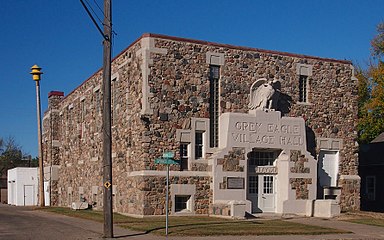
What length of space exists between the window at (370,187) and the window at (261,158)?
12272 millimetres

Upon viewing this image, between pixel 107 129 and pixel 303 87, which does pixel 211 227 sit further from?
pixel 303 87

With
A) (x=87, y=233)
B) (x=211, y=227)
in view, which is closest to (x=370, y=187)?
(x=211, y=227)

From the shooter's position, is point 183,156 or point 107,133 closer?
point 107,133

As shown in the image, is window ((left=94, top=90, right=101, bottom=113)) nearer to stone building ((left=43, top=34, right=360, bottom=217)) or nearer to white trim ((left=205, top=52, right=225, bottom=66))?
stone building ((left=43, top=34, right=360, bottom=217))

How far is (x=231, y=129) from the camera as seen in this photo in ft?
85.0

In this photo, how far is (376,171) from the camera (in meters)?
36.8

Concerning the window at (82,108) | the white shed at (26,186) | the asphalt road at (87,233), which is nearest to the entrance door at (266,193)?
the asphalt road at (87,233)

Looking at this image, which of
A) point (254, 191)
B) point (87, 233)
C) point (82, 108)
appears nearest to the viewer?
point (87, 233)

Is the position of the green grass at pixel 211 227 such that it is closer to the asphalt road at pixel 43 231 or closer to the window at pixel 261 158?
the asphalt road at pixel 43 231

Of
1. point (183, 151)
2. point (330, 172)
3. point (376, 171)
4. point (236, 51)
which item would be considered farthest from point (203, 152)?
point (376, 171)

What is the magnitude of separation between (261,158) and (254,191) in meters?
1.66

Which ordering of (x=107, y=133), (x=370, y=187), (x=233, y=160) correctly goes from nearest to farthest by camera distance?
(x=107, y=133), (x=233, y=160), (x=370, y=187)

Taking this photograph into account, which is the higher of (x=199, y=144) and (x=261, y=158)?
(x=199, y=144)

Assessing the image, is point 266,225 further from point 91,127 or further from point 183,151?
point 91,127
